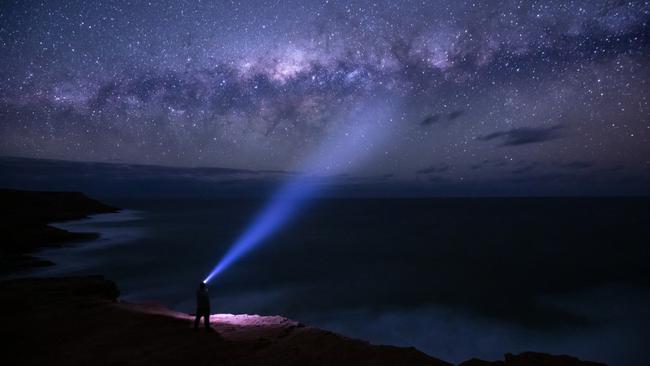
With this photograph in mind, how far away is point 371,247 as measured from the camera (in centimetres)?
5028

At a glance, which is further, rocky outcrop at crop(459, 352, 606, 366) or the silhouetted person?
the silhouetted person

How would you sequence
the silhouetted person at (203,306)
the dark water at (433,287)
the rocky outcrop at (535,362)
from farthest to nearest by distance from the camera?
the dark water at (433,287) < the silhouetted person at (203,306) < the rocky outcrop at (535,362)

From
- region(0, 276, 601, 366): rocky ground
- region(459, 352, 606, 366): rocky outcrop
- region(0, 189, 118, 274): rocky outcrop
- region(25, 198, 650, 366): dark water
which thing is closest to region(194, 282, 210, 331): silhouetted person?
region(0, 276, 601, 366): rocky ground

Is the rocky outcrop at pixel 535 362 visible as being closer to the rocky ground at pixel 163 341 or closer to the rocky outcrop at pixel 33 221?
the rocky ground at pixel 163 341

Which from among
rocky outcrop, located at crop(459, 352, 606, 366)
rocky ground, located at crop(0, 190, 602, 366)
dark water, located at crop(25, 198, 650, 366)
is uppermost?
rocky outcrop, located at crop(459, 352, 606, 366)

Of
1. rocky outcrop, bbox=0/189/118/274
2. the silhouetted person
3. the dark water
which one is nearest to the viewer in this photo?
the silhouetted person

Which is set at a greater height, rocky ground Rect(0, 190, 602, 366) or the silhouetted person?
the silhouetted person

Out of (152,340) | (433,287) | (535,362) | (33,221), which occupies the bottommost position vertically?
(433,287)

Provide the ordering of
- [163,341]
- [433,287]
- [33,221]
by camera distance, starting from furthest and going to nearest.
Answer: [33,221] → [433,287] → [163,341]

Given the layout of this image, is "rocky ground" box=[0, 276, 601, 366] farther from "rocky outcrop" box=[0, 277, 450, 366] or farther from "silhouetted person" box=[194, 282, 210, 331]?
"silhouetted person" box=[194, 282, 210, 331]

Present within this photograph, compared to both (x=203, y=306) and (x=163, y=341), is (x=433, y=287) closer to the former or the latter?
(x=203, y=306)


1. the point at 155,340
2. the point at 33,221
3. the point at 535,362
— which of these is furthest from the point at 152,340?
the point at 33,221

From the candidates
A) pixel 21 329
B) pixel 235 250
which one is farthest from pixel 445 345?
pixel 235 250

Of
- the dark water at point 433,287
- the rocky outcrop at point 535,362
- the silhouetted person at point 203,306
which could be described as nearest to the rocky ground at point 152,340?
the rocky outcrop at point 535,362
